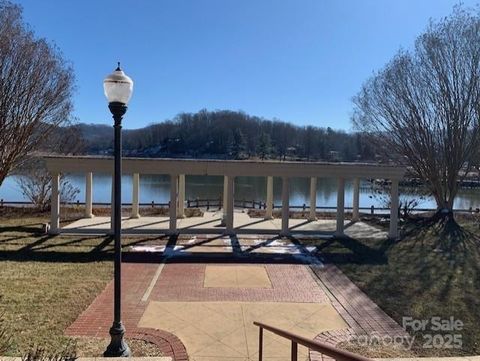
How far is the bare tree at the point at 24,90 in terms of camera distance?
21547 millimetres

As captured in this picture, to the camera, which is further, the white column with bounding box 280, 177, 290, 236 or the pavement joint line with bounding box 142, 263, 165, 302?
the white column with bounding box 280, 177, 290, 236

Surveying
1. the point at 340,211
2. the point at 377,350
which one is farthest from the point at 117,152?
the point at 340,211

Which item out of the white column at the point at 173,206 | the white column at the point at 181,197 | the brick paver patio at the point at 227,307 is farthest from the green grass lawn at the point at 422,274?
the white column at the point at 181,197

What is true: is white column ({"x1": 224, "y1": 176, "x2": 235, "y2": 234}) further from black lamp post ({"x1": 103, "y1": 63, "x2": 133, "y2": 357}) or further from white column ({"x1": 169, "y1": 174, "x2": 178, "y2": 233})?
black lamp post ({"x1": 103, "y1": 63, "x2": 133, "y2": 357})

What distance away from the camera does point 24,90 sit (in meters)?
22.6

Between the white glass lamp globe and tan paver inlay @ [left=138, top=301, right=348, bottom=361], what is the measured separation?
4.08m

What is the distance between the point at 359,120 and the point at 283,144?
90881 mm

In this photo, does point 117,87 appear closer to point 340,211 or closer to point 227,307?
point 227,307

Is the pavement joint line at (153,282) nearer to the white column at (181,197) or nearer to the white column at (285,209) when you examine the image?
the white column at (285,209)

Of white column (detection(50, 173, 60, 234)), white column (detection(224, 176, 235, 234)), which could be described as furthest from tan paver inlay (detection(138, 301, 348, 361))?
white column (detection(50, 173, 60, 234))

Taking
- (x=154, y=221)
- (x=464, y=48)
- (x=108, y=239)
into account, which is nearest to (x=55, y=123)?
(x=154, y=221)

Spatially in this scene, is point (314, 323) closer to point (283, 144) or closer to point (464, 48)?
point (464, 48)

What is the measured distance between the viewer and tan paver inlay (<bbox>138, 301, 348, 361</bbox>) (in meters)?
6.84

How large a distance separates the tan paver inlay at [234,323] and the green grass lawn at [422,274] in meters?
1.79
